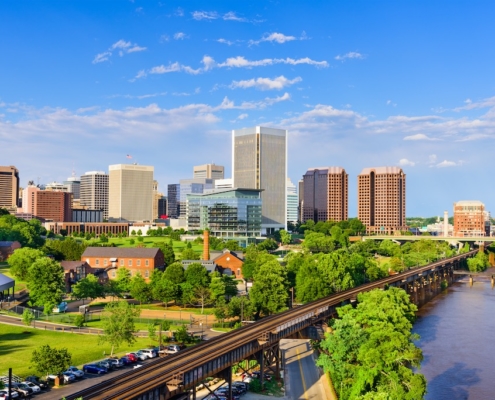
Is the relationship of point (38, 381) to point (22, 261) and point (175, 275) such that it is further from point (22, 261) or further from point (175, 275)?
point (22, 261)

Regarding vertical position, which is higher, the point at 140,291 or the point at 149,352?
the point at 140,291

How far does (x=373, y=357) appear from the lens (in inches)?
2351

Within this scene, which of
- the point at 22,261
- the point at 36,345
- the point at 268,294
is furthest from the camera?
the point at 22,261

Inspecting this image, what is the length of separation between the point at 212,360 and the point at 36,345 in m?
30.8

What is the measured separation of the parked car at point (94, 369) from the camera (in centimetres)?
6072

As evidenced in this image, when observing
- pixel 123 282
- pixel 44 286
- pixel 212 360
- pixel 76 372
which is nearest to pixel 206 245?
pixel 123 282

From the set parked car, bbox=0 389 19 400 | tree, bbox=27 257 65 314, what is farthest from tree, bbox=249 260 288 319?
parked car, bbox=0 389 19 400

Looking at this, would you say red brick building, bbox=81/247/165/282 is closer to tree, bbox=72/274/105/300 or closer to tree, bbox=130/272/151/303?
tree, bbox=130/272/151/303

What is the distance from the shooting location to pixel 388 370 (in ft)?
195

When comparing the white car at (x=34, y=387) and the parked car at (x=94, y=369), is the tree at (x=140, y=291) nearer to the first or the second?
the parked car at (x=94, y=369)

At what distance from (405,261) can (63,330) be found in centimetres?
14039

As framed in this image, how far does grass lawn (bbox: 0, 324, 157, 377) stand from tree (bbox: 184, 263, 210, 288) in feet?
94.2

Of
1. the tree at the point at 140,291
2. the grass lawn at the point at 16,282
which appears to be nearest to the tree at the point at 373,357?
the tree at the point at 140,291

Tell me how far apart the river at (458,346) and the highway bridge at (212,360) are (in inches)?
651
